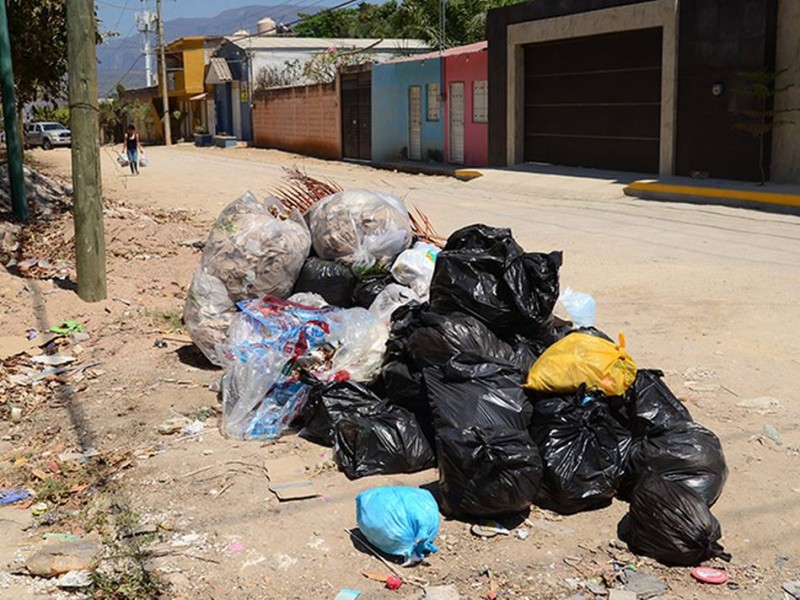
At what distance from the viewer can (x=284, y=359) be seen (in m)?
5.35

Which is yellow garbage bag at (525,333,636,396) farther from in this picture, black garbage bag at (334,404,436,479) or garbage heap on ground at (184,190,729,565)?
black garbage bag at (334,404,436,479)

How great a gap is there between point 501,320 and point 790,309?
3.34 metres

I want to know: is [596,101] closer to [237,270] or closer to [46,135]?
[237,270]

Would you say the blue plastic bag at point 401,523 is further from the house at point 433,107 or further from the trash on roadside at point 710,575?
the house at point 433,107

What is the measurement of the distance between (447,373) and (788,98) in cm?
1390

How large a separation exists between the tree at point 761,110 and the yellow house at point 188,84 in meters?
41.4

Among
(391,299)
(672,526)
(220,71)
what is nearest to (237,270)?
(391,299)

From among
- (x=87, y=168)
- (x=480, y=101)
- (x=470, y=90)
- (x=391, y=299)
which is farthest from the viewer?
(x=470, y=90)

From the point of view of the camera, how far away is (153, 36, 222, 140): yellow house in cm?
5569

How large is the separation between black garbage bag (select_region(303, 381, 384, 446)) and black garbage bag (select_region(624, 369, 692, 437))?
1.34 m

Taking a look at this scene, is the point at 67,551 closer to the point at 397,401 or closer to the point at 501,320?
the point at 397,401

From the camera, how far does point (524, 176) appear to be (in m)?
21.0

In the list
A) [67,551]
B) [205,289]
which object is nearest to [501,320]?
[205,289]

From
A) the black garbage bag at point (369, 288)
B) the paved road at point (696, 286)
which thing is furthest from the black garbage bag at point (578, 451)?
the black garbage bag at point (369, 288)
